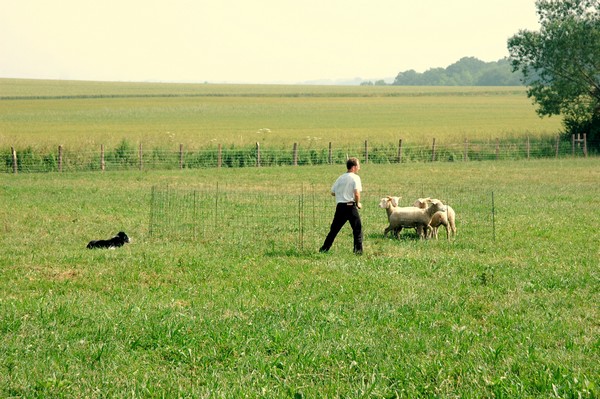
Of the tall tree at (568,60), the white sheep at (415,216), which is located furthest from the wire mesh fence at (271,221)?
the tall tree at (568,60)

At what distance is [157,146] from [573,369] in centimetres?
3501

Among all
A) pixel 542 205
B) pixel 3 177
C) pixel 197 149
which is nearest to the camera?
pixel 542 205

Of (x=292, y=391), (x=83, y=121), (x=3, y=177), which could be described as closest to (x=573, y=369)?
(x=292, y=391)

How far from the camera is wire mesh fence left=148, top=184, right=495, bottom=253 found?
16.4 m

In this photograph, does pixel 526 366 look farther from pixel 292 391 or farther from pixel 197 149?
pixel 197 149

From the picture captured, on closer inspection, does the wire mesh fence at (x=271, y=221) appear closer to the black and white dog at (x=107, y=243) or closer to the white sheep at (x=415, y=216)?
the white sheep at (x=415, y=216)

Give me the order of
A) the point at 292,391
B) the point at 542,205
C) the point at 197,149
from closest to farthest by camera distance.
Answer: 1. the point at 292,391
2. the point at 542,205
3. the point at 197,149

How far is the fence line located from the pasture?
1783 cm

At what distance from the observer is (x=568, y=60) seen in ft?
167

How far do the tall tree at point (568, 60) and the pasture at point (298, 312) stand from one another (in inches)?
1320

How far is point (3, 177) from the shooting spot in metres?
33.2

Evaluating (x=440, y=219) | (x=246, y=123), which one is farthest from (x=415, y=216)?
(x=246, y=123)

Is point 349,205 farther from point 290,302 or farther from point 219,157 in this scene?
point 219,157

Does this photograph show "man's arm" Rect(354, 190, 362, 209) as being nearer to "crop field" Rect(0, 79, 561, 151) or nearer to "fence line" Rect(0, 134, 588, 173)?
"fence line" Rect(0, 134, 588, 173)
